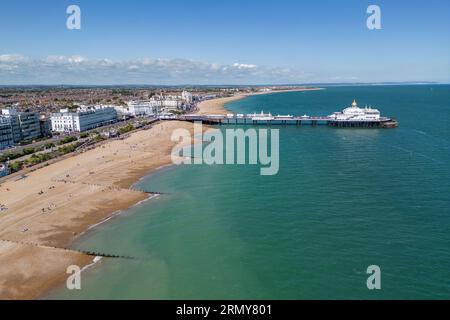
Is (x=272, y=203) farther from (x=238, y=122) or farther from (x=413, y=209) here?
(x=238, y=122)

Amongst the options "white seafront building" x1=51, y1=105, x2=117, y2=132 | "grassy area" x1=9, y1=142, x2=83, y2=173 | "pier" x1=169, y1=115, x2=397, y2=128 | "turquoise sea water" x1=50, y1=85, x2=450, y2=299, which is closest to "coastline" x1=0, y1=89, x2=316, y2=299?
"turquoise sea water" x1=50, y1=85, x2=450, y2=299

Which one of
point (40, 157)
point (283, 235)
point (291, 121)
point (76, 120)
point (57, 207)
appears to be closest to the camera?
point (283, 235)

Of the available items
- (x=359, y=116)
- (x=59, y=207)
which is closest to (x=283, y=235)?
(x=59, y=207)

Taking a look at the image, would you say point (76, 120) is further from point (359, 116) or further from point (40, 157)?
point (359, 116)

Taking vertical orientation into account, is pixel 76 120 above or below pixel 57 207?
above

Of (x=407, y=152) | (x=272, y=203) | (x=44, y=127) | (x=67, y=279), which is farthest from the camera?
(x=44, y=127)
